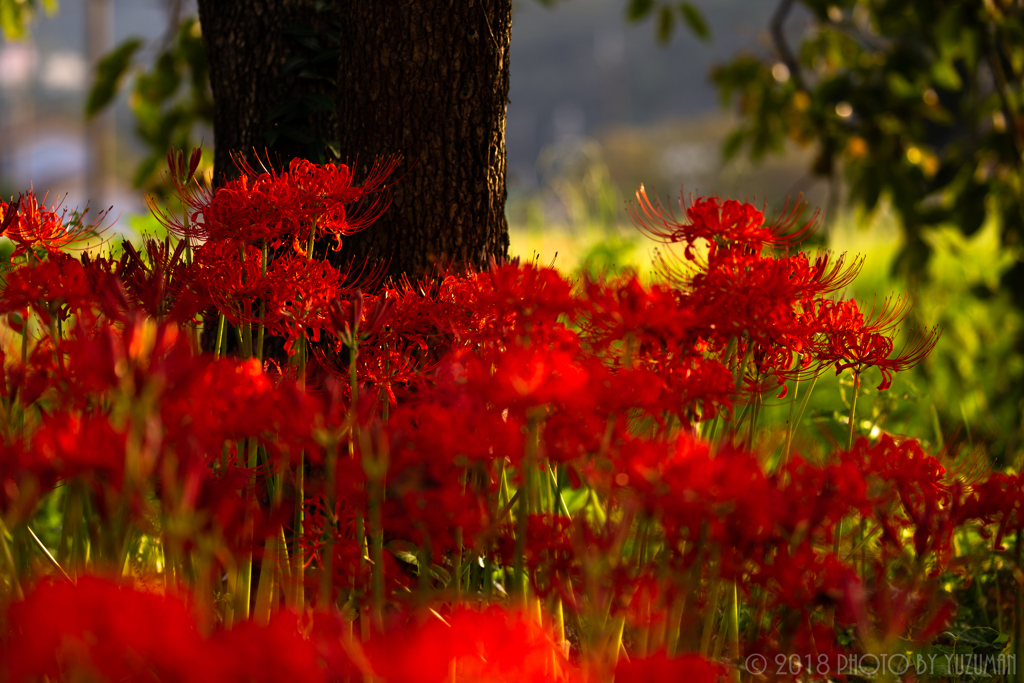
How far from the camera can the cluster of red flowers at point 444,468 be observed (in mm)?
664

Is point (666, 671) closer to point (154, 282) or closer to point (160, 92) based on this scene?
point (154, 282)

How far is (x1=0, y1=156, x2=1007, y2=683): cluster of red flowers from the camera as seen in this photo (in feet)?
2.18

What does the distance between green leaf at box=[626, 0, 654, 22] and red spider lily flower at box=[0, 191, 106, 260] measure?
1.84 m

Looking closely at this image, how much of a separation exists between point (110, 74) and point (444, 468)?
204 centimetres

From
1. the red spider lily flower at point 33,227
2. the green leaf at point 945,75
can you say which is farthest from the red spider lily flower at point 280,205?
the green leaf at point 945,75

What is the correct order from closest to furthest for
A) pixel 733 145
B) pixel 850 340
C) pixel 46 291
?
pixel 46 291
pixel 850 340
pixel 733 145

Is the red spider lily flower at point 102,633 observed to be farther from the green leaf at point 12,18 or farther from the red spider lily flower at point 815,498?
the green leaf at point 12,18

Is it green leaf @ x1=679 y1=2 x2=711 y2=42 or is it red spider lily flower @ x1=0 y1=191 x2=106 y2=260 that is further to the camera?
green leaf @ x1=679 y1=2 x2=711 y2=42

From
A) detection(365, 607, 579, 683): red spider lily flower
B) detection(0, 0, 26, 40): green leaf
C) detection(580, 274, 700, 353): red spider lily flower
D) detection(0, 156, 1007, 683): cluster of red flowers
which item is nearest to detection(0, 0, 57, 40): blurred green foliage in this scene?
detection(0, 0, 26, 40): green leaf

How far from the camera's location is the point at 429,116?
1470mm

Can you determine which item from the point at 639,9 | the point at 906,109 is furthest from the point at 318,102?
the point at 906,109

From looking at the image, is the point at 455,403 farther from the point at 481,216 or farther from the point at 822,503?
the point at 481,216

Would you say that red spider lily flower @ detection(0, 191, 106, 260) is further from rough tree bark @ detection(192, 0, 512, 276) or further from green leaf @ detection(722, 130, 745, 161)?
green leaf @ detection(722, 130, 745, 161)

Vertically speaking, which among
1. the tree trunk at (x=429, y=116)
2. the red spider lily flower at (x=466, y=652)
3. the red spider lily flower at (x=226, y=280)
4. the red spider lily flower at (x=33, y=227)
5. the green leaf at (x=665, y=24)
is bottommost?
the red spider lily flower at (x=466, y=652)
